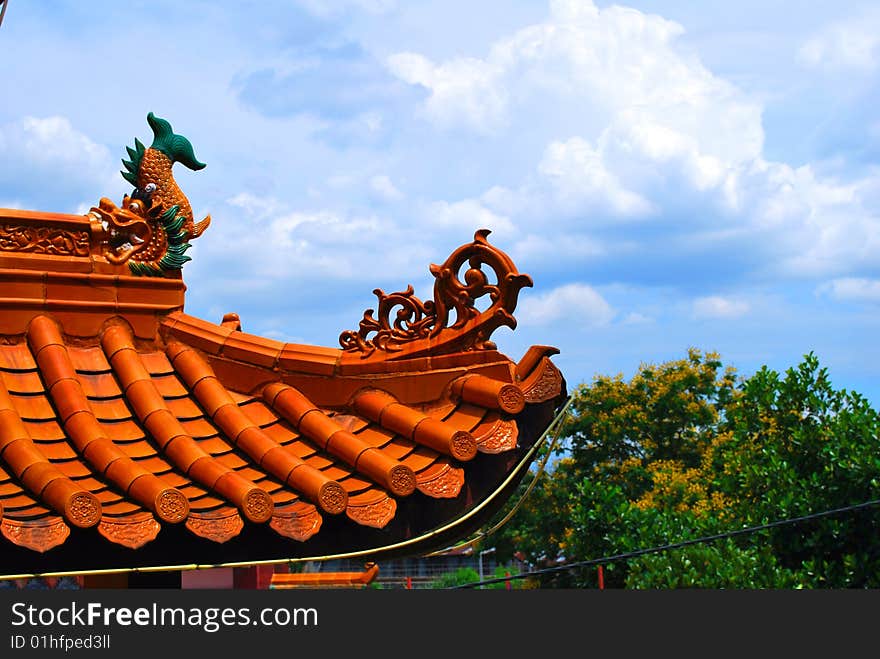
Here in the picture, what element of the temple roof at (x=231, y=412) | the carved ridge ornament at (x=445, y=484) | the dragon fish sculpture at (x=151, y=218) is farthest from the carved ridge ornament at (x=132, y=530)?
the dragon fish sculpture at (x=151, y=218)

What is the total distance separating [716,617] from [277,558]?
1923 mm

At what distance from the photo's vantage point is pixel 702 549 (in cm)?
1444

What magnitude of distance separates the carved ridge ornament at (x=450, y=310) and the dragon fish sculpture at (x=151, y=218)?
1.00 metres

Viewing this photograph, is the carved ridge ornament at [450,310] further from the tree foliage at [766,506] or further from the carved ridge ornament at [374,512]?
the tree foliage at [766,506]

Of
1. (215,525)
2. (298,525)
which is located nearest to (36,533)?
(215,525)

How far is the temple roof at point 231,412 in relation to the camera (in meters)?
4.85

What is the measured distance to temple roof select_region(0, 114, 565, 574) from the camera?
4848 mm

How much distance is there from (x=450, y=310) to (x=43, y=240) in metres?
2.08

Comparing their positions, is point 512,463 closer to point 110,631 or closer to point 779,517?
point 110,631

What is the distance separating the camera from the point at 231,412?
5527 millimetres

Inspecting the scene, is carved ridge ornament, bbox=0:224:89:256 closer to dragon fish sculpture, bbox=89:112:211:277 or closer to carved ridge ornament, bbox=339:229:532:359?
dragon fish sculpture, bbox=89:112:211:277

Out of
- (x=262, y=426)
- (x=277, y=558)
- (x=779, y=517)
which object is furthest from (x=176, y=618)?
(x=779, y=517)

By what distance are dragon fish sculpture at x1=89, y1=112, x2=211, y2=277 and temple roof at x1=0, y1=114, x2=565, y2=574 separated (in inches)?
0.6

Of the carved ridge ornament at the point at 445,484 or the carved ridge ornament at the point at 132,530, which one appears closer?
the carved ridge ornament at the point at 132,530
